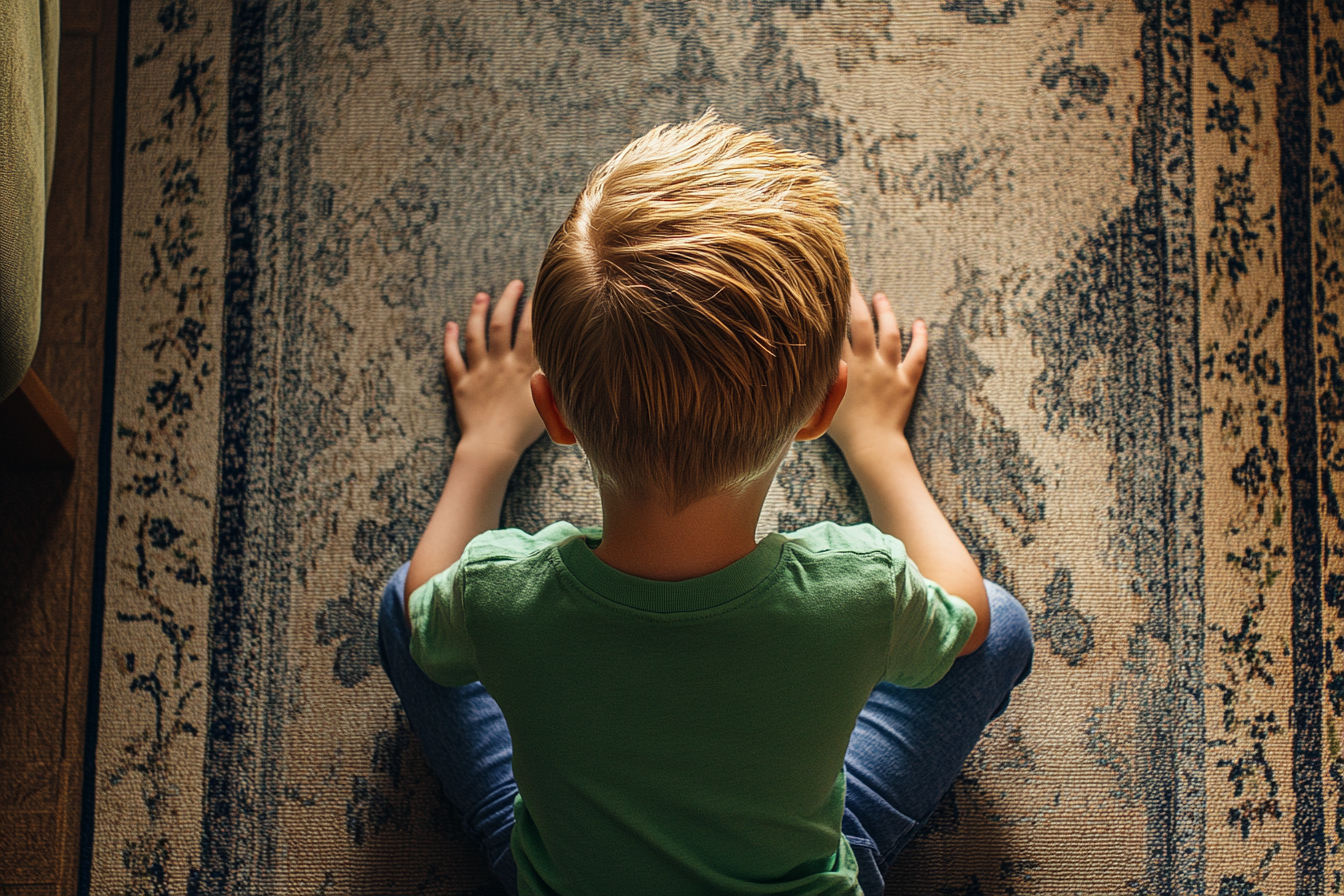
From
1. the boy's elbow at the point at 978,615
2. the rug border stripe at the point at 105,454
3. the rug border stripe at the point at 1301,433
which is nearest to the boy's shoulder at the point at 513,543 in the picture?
the boy's elbow at the point at 978,615

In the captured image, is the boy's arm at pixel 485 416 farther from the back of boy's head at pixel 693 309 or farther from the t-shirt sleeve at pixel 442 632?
the back of boy's head at pixel 693 309

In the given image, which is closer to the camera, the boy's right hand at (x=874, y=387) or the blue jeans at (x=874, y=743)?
the blue jeans at (x=874, y=743)

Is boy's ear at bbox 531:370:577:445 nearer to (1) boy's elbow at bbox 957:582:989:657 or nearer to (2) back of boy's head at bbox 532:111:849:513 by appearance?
(2) back of boy's head at bbox 532:111:849:513

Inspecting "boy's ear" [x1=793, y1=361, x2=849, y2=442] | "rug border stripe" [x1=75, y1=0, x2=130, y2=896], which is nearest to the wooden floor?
"rug border stripe" [x1=75, y1=0, x2=130, y2=896]

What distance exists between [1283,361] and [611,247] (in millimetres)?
785

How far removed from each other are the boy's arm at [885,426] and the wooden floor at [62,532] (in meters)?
0.75

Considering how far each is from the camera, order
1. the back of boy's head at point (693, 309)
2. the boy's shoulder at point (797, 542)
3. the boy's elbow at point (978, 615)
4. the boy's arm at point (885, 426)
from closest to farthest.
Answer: the back of boy's head at point (693, 309), the boy's shoulder at point (797, 542), the boy's elbow at point (978, 615), the boy's arm at point (885, 426)

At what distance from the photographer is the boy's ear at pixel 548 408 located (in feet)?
1.71

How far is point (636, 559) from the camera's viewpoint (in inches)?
20.8

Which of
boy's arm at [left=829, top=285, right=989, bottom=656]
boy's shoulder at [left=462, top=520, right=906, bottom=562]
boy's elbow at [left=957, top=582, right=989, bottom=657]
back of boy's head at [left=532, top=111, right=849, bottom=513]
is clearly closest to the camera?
back of boy's head at [left=532, top=111, right=849, bottom=513]

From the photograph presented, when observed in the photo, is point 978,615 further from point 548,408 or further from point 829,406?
point 548,408

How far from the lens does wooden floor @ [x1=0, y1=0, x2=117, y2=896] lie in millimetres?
842

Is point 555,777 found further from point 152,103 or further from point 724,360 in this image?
point 152,103

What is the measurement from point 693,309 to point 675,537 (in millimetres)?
143
